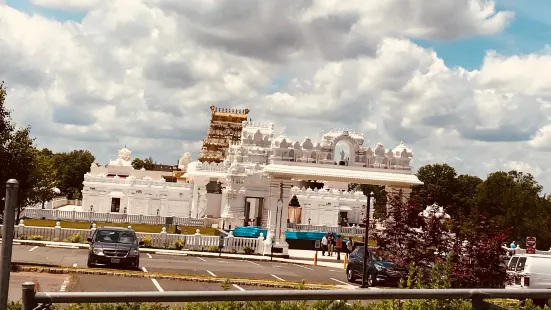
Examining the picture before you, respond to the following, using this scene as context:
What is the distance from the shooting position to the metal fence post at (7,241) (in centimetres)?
493

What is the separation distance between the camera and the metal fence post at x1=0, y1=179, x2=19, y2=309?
16.2 ft

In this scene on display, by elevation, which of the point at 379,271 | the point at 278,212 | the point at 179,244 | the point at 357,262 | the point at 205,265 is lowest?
the point at 205,265

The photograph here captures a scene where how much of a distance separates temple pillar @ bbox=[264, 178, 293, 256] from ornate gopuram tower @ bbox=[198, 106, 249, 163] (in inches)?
2752

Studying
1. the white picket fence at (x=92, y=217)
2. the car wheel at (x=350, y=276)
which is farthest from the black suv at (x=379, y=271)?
the white picket fence at (x=92, y=217)

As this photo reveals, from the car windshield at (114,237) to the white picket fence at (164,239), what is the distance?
13681mm

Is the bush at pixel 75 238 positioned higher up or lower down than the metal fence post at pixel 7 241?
lower down

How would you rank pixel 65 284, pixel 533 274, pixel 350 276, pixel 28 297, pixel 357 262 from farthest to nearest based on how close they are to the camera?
pixel 350 276, pixel 357 262, pixel 533 274, pixel 65 284, pixel 28 297

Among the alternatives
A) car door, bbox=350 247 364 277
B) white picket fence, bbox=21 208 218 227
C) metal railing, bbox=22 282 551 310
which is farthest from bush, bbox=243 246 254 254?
metal railing, bbox=22 282 551 310

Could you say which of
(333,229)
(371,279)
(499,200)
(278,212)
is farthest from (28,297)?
(499,200)

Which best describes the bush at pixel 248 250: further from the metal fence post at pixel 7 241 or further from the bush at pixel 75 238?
the metal fence post at pixel 7 241

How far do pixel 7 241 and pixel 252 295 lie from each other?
5.94 feet

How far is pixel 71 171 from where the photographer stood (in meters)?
131

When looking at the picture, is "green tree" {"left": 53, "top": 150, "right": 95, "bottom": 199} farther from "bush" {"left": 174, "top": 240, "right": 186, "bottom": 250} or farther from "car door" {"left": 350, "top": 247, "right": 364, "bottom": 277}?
"car door" {"left": 350, "top": 247, "right": 364, "bottom": 277}

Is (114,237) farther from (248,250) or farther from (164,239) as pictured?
(248,250)
